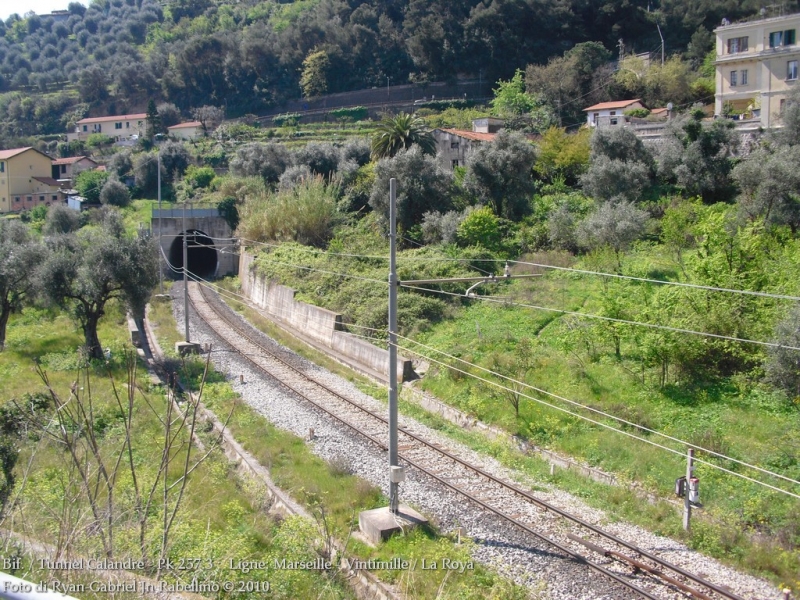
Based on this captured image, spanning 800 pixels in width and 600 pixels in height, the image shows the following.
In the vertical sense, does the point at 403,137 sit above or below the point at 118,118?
below

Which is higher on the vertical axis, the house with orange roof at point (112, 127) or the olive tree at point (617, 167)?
the house with orange roof at point (112, 127)

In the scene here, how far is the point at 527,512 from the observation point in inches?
552

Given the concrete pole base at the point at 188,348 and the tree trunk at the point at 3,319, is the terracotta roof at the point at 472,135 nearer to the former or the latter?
the concrete pole base at the point at 188,348

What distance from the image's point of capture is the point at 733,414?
16656 millimetres

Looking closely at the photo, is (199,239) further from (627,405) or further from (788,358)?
(788,358)

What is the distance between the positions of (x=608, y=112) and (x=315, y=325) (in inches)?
1113

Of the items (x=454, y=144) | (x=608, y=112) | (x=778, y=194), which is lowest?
(x=778, y=194)

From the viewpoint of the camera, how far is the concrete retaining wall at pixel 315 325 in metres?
25.6

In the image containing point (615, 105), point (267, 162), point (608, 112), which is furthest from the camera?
point (267, 162)

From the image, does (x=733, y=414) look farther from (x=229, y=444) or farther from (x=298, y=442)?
(x=229, y=444)

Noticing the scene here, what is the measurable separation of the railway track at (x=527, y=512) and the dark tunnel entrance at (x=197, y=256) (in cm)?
2627

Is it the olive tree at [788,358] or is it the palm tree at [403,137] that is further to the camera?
the palm tree at [403,137]

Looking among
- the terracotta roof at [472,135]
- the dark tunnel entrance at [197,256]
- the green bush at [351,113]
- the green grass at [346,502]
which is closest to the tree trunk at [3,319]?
the green grass at [346,502]

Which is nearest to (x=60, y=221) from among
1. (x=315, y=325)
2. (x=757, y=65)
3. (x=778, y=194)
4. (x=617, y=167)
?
(x=315, y=325)
